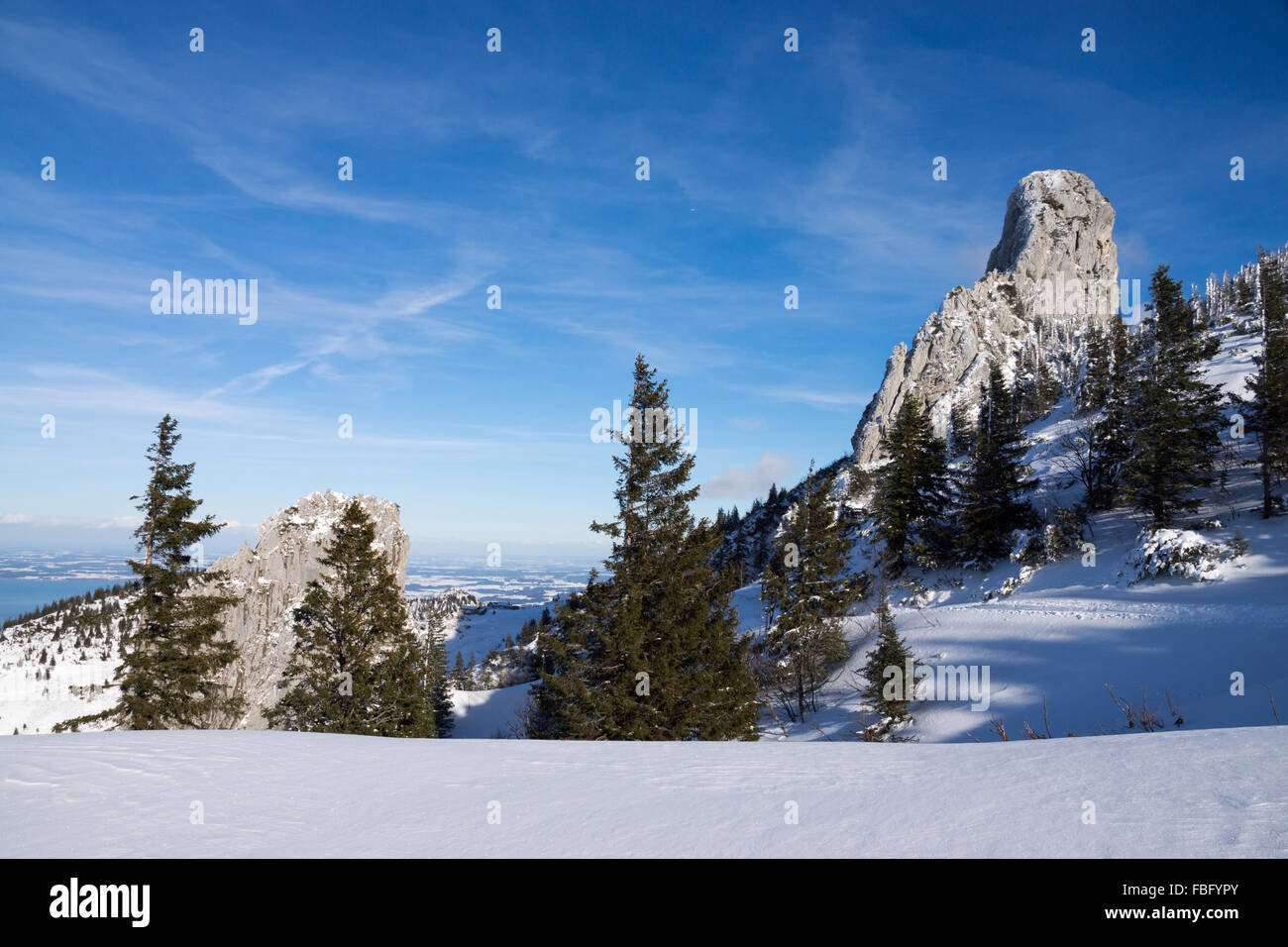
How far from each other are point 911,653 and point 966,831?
62.6 ft

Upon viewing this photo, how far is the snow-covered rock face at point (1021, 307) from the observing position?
84312 mm

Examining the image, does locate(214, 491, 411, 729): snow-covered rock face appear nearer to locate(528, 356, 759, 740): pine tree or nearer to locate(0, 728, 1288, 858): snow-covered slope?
locate(528, 356, 759, 740): pine tree

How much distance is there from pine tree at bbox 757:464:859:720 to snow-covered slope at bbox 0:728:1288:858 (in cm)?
1937

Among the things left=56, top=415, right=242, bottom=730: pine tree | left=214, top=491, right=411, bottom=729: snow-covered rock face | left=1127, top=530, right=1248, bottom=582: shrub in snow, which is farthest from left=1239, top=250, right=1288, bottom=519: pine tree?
left=214, top=491, right=411, bottom=729: snow-covered rock face

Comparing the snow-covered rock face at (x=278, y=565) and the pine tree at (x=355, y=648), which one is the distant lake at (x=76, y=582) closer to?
the snow-covered rock face at (x=278, y=565)

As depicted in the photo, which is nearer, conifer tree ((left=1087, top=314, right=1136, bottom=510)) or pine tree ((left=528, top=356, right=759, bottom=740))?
pine tree ((left=528, top=356, right=759, bottom=740))

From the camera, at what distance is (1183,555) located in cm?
2128

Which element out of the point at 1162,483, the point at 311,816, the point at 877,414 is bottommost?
the point at 311,816

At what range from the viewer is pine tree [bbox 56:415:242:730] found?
17312 millimetres

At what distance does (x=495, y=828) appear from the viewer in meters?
3.49

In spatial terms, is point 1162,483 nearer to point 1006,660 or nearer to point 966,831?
point 1006,660

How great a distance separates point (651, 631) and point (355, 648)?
931cm
